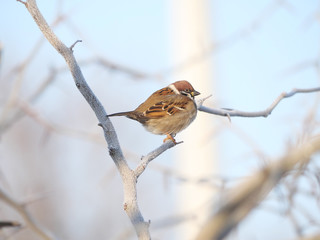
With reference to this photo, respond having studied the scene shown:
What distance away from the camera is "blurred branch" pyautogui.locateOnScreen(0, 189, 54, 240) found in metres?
2.87

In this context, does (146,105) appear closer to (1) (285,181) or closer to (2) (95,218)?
(1) (285,181)

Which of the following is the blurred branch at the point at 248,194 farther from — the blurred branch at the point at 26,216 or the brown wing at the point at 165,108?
the blurred branch at the point at 26,216

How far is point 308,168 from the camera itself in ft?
8.89

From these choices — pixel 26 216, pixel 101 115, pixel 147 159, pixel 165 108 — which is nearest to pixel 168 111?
pixel 165 108

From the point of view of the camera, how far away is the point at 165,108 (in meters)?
3.48

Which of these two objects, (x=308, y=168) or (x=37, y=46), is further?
(x=37, y=46)

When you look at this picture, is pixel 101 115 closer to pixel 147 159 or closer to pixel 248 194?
pixel 147 159

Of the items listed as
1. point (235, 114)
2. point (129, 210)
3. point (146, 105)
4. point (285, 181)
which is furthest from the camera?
point (146, 105)

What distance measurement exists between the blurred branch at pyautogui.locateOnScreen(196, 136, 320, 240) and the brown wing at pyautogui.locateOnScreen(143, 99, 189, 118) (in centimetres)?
69

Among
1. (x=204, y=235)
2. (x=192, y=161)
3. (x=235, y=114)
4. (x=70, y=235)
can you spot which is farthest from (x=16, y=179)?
(x=235, y=114)

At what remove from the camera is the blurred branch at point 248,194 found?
9.59 ft

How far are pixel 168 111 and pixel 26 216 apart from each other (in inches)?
48.0

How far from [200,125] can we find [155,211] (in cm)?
314

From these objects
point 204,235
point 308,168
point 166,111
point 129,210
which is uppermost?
point 129,210
